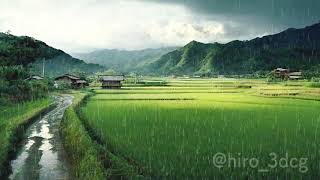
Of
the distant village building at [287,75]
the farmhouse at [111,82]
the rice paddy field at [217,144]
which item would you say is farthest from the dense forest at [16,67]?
the distant village building at [287,75]

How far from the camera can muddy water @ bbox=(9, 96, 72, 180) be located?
40.0ft

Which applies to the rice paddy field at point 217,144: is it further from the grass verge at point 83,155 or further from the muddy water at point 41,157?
the muddy water at point 41,157

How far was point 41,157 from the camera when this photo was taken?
14750 millimetres

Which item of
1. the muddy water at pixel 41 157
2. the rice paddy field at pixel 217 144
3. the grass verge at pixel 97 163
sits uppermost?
the grass verge at pixel 97 163

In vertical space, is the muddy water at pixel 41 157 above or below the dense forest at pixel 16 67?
below

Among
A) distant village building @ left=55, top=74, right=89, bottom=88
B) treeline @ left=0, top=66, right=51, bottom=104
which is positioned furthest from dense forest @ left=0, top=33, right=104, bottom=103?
distant village building @ left=55, top=74, right=89, bottom=88

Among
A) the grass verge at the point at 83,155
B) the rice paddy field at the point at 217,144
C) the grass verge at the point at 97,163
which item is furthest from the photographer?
the rice paddy field at the point at 217,144

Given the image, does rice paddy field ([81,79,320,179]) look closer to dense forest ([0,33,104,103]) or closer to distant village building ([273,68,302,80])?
dense forest ([0,33,104,103])

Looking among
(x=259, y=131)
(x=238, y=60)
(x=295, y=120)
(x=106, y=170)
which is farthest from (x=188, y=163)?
(x=238, y=60)

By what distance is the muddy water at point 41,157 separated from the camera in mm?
12203

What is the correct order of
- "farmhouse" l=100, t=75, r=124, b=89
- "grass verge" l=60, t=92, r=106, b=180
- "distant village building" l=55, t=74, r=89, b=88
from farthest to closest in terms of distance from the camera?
1. "distant village building" l=55, t=74, r=89, b=88
2. "farmhouse" l=100, t=75, r=124, b=89
3. "grass verge" l=60, t=92, r=106, b=180

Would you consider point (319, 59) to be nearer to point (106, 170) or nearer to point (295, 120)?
point (295, 120)

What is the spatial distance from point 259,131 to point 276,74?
80.9 metres

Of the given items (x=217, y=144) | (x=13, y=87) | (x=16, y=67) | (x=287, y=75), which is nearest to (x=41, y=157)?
(x=217, y=144)
